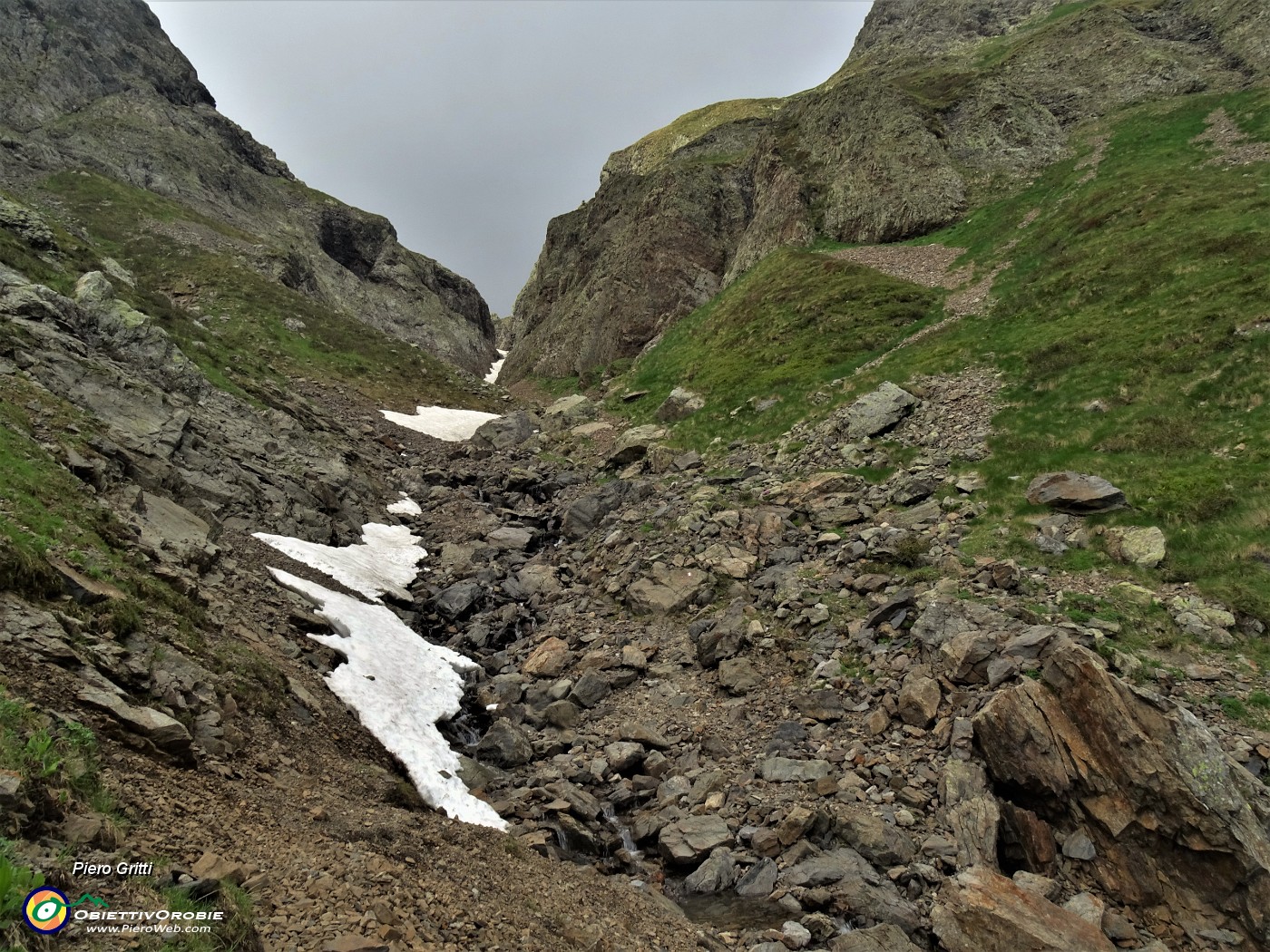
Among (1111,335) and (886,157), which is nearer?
(1111,335)

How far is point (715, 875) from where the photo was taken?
39.2 feet

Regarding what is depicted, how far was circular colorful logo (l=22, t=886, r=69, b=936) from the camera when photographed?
4.95 meters

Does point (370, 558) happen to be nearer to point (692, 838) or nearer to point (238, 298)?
point (692, 838)

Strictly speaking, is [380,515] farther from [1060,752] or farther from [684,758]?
[1060,752]

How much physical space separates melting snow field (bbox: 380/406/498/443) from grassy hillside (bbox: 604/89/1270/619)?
631 inches

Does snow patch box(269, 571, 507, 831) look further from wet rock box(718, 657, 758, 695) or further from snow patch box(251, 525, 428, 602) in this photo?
wet rock box(718, 657, 758, 695)

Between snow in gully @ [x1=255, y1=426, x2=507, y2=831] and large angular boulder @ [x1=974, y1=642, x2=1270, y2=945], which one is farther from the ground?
large angular boulder @ [x1=974, y1=642, x2=1270, y2=945]

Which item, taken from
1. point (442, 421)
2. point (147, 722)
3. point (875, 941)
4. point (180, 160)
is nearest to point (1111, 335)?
point (875, 941)

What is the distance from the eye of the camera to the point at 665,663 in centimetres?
1917

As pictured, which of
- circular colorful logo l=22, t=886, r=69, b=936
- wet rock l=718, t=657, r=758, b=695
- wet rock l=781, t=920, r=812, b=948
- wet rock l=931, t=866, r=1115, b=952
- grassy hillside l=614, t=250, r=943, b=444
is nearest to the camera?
circular colorful logo l=22, t=886, r=69, b=936

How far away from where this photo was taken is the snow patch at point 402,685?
15.0m

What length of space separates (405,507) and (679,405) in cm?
1799

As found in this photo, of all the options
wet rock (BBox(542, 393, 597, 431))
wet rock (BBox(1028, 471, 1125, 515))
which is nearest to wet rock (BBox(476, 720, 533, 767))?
wet rock (BBox(1028, 471, 1125, 515))

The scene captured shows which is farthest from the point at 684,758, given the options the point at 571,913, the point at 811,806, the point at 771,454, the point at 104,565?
the point at 771,454
